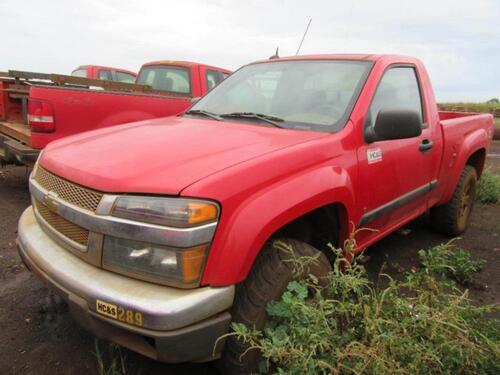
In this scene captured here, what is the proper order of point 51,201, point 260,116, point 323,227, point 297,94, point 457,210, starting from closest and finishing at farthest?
point 51,201 < point 323,227 < point 260,116 < point 297,94 < point 457,210

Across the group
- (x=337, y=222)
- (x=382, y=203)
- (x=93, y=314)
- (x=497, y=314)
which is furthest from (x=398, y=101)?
(x=93, y=314)

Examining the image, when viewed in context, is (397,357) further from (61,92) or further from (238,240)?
(61,92)

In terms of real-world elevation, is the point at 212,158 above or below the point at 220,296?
above

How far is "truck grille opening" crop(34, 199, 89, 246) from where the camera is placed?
2.09m

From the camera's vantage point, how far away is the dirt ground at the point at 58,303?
8.04 ft

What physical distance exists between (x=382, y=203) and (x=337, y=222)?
52 cm

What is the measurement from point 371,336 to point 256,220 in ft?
2.33

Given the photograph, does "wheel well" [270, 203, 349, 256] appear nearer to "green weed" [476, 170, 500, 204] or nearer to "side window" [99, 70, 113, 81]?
"green weed" [476, 170, 500, 204]

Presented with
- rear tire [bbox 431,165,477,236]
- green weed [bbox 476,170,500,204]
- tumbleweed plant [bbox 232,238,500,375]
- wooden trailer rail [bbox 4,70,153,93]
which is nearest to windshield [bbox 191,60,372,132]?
tumbleweed plant [bbox 232,238,500,375]

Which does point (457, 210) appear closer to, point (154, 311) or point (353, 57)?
point (353, 57)

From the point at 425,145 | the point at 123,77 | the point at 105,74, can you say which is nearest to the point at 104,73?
the point at 105,74

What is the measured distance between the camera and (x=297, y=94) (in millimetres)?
3150

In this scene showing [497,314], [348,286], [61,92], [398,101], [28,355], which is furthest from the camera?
[61,92]

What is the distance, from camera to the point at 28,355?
2.51 m
